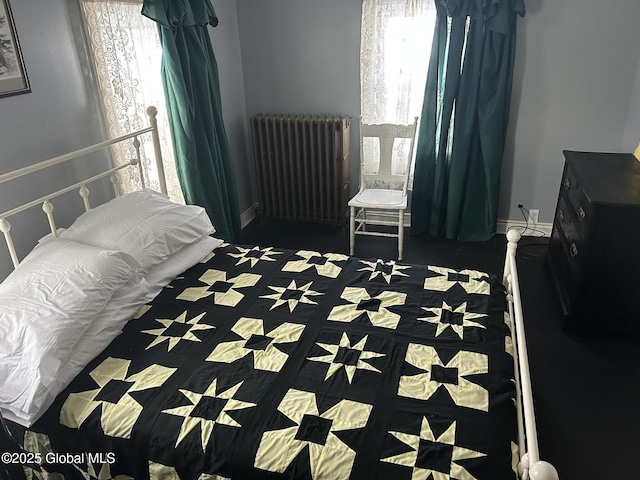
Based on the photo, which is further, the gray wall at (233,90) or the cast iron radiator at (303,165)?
the cast iron radiator at (303,165)

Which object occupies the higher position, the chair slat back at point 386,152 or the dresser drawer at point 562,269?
the chair slat back at point 386,152

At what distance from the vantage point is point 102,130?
268 centimetres

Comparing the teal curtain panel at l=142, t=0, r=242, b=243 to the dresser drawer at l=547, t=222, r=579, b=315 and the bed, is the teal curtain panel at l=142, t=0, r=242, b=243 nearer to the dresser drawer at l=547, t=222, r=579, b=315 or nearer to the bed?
the bed

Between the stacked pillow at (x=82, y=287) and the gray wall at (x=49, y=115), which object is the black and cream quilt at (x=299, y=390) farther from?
the gray wall at (x=49, y=115)

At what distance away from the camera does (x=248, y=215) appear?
4.39 meters

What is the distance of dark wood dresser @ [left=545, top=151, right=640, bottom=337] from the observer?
8.04 feet

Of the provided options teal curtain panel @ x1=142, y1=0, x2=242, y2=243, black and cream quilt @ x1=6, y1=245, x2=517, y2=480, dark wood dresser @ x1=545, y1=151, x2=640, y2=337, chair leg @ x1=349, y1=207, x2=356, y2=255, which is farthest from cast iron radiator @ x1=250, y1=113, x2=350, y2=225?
black and cream quilt @ x1=6, y1=245, x2=517, y2=480

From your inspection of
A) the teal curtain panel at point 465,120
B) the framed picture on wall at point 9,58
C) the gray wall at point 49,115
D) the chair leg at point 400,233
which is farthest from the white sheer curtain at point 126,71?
the teal curtain panel at point 465,120

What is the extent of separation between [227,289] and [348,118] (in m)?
2.05

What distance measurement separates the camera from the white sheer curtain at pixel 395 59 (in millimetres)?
3529

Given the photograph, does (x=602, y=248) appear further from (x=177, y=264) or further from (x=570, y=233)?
(x=177, y=264)

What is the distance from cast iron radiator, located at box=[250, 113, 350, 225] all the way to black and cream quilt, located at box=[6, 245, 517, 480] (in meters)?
1.85

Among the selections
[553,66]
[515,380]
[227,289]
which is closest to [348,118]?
[553,66]

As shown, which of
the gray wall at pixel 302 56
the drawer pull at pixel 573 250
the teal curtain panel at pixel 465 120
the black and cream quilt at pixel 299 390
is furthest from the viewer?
the gray wall at pixel 302 56
